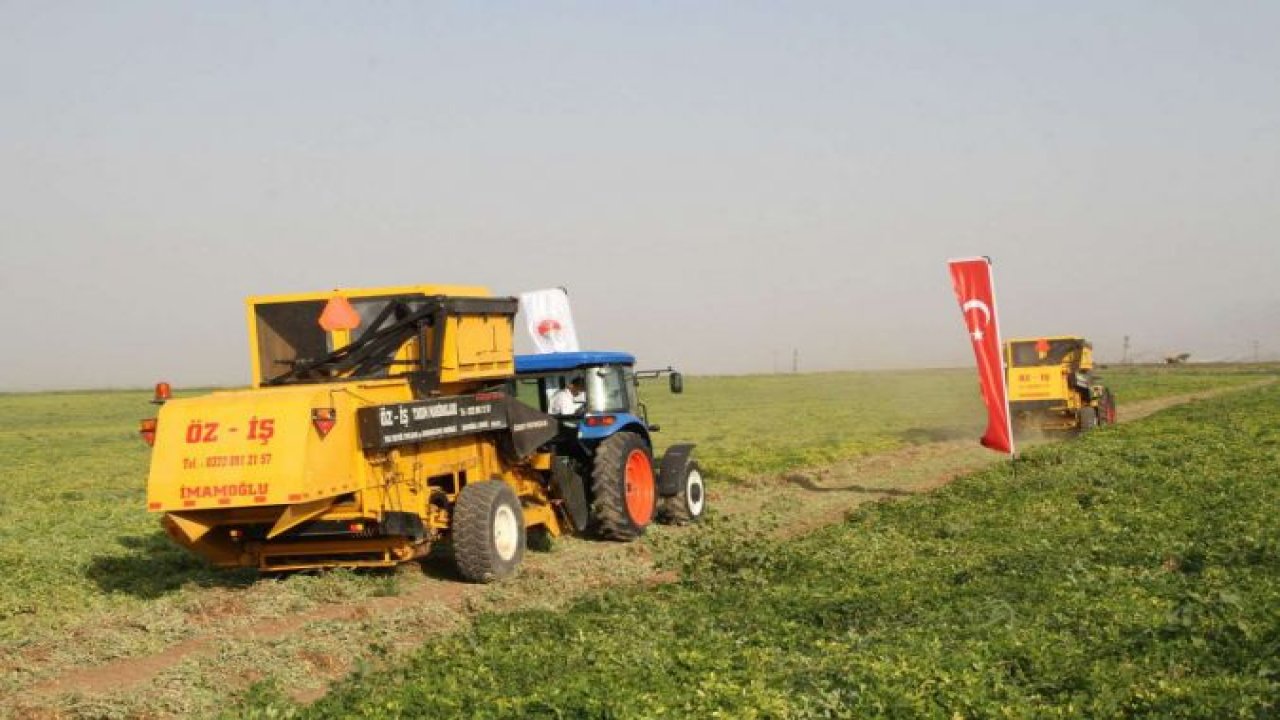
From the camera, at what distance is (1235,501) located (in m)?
14.5

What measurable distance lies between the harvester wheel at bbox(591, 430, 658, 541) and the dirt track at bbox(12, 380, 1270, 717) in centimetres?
29

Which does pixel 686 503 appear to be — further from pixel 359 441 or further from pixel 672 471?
pixel 359 441

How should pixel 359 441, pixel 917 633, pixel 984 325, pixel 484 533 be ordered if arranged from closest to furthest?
pixel 917 633 → pixel 359 441 → pixel 484 533 → pixel 984 325

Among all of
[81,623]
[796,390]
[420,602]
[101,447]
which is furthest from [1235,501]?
[796,390]

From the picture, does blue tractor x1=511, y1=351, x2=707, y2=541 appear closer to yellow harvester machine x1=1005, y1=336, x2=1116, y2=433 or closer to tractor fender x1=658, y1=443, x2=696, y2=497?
tractor fender x1=658, y1=443, x2=696, y2=497

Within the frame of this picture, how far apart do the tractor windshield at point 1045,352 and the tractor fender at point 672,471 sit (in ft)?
54.0

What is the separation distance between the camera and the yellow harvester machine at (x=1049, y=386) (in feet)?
99.1

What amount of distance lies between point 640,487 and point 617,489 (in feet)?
3.64

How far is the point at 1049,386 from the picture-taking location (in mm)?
30188

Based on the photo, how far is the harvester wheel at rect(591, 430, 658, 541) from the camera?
1488cm

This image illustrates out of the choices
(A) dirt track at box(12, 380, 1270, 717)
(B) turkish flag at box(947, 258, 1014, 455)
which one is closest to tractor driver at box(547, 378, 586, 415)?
(A) dirt track at box(12, 380, 1270, 717)

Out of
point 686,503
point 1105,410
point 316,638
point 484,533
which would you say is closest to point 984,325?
point 686,503

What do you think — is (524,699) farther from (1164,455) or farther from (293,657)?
(1164,455)

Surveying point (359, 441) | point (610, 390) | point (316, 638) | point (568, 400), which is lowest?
point (316, 638)
